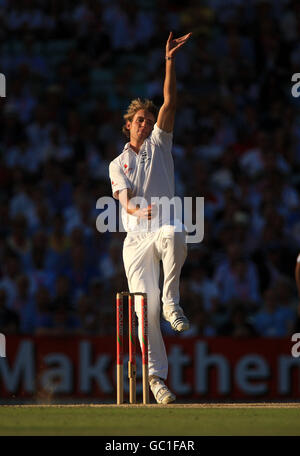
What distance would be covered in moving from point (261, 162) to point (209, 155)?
77 cm

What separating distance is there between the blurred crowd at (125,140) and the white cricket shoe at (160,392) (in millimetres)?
3847

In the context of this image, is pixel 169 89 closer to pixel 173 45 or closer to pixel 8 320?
pixel 173 45

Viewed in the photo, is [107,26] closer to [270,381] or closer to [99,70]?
[99,70]

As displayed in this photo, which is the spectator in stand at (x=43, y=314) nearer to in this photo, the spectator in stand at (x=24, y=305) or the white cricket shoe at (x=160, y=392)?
the spectator in stand at (x=24, y=305)

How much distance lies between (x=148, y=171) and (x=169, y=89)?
0.75 meters

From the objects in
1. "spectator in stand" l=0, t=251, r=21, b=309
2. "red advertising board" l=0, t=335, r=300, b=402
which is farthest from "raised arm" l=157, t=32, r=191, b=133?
"spectator in stand" l=0, t=251, r=21, b=309

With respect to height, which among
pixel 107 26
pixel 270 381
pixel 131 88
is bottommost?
pixel 270 381

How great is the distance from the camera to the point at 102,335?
40.8 feet

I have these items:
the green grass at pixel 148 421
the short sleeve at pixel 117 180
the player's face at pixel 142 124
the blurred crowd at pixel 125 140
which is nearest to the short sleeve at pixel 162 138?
the player's face at pixel 142 124

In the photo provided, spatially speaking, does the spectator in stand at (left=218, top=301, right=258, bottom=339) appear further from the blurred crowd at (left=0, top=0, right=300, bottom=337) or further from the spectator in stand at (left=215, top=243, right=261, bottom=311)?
the spectator in stand at (left=215, top=243, right=261, bottom=311)

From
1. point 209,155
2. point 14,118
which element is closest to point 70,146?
point 14,118

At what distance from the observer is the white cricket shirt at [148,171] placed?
29.0ft

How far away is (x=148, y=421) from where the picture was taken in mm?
7062

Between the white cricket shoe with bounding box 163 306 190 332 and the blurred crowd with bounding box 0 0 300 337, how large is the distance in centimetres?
420
